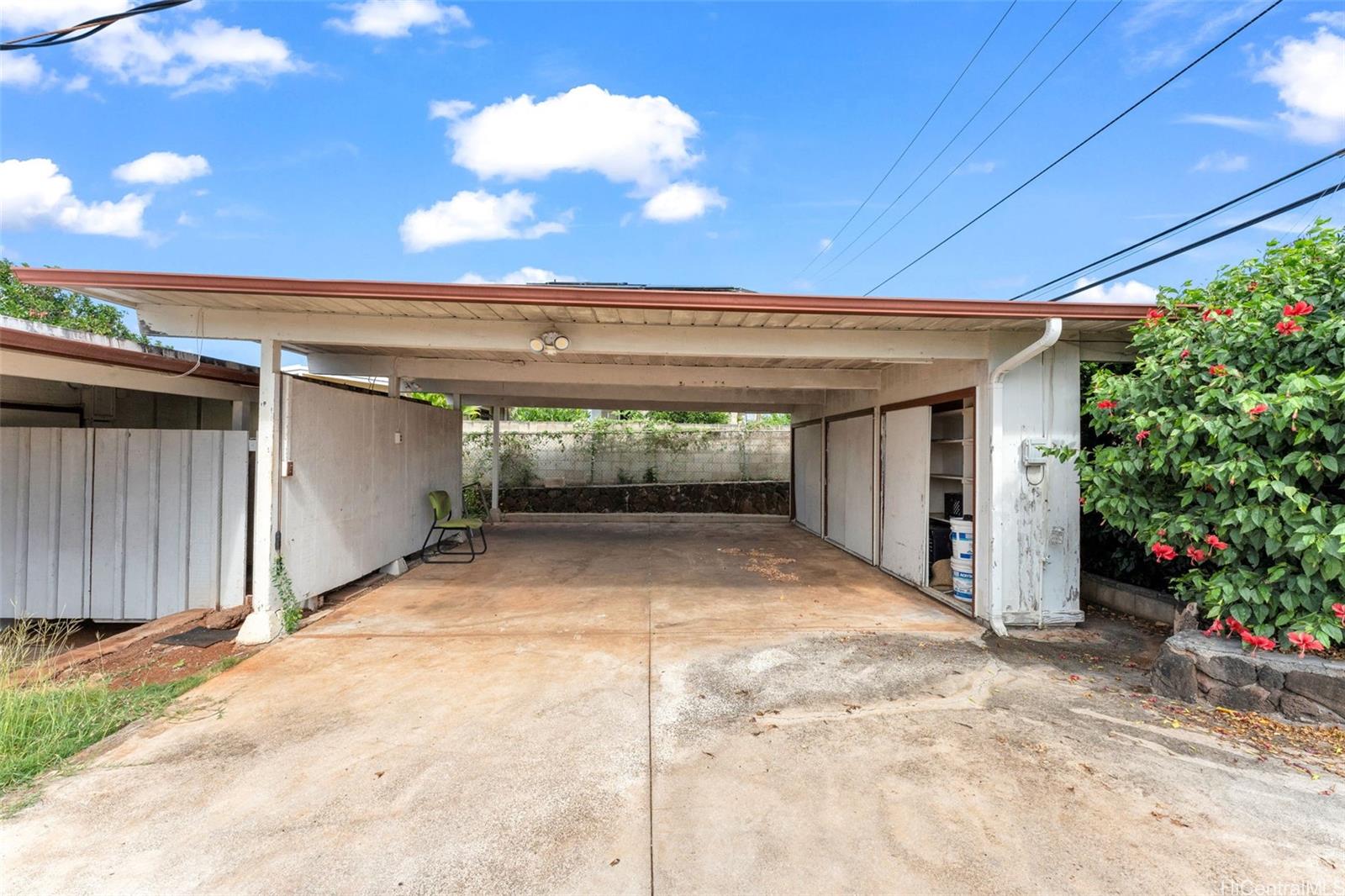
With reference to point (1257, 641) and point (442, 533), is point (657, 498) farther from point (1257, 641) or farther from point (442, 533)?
point (1257, 641)

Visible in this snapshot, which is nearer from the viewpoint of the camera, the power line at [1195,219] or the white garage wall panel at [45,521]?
the power line at [1195,219]

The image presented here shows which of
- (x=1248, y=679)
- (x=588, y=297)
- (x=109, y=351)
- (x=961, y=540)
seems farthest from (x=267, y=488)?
(x=1248, y=679)

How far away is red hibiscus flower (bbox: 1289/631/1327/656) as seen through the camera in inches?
110

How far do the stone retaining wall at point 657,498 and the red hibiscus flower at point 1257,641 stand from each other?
920 cm

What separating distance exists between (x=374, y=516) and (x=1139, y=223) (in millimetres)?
8448

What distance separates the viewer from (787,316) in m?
4.00

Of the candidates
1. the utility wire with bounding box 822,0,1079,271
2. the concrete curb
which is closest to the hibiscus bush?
the concrete curb

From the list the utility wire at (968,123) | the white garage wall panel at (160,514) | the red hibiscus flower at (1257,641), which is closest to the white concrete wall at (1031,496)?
the red hibiscus flower at (1257,641)

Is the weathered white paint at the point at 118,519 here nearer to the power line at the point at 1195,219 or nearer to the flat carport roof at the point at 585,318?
the flat carport roof at the point at 585,318

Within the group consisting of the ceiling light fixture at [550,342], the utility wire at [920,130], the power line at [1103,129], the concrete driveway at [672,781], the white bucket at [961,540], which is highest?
Result: the utility wire at [920,130]

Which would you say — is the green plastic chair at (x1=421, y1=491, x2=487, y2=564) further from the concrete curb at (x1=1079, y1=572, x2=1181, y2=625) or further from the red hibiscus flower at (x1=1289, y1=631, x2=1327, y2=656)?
the red hibiscus flower at (x1=1289, y1=631, x2=1327, y2=656)

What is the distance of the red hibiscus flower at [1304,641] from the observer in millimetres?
2791

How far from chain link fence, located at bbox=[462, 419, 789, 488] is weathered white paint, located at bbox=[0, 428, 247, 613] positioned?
7.30 meters

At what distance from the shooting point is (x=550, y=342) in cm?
424
